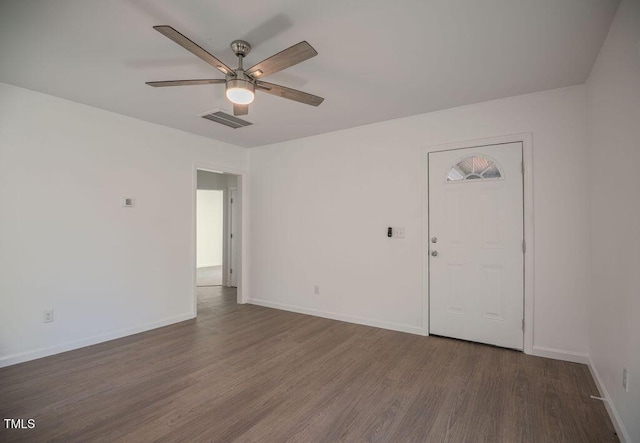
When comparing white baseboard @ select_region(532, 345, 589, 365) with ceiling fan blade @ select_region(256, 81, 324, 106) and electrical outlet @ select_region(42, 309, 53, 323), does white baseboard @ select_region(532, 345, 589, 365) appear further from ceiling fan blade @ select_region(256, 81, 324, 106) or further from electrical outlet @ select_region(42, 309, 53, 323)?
electrical outlet @ select_region(42, 309, 53, 323)

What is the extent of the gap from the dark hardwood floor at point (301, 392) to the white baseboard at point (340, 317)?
0.71 ft

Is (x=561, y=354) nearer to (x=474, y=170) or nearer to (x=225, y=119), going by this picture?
(x=474, y=170)

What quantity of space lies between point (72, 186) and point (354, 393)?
11.6ft

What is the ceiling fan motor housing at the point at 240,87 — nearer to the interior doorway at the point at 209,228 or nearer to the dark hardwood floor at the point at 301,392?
the dark hardwood floor at the point at 301,392

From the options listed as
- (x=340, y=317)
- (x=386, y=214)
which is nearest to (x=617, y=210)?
(x=386, y=214)

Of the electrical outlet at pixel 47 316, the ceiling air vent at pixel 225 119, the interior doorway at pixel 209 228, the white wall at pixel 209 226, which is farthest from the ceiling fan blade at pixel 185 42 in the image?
the white wall at pixel 209 226

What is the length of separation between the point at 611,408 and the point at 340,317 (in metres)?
2.72

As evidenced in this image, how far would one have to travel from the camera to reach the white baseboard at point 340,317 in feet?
11.8

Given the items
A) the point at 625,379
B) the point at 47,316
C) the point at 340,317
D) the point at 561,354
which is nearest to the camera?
the point at 625,379

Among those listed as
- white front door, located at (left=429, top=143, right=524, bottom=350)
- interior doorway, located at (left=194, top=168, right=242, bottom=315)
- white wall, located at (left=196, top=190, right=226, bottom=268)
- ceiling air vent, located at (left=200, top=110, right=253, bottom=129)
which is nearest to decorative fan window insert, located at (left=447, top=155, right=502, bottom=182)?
white front door, located at (left=429, top=143, right=524, bottom=350)

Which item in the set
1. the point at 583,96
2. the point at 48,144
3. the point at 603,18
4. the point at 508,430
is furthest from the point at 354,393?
the point at 48,144

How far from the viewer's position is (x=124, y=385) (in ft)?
7.98

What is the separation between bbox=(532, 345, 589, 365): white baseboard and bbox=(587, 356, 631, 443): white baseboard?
0.46ft

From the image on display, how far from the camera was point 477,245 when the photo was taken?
3.25m
